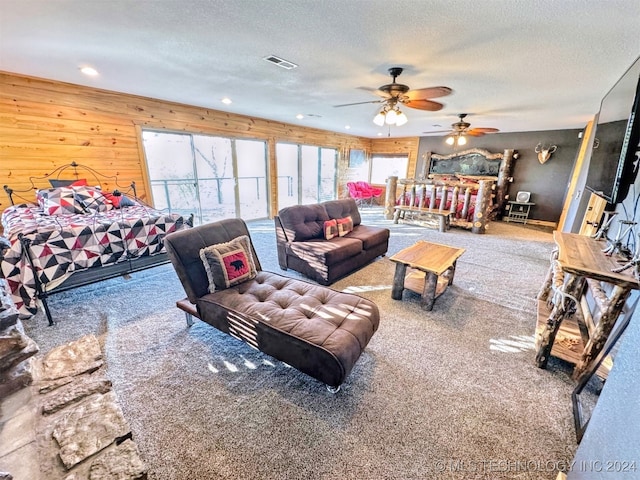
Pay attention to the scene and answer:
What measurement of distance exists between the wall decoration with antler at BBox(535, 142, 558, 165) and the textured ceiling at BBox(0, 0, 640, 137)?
11.0 feet

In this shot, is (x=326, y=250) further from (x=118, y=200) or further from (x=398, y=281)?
(x=118, y=200)

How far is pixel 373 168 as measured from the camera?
994cm

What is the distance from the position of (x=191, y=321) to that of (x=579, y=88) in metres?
4.92

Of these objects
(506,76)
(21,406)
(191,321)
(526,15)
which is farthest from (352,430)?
(506,76)

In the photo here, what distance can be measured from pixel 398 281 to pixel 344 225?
1273 millimetres

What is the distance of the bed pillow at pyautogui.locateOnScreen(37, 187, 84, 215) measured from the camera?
3.01 metres

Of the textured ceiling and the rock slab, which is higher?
the textured ceiling

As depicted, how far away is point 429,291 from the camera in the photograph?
2646 mm

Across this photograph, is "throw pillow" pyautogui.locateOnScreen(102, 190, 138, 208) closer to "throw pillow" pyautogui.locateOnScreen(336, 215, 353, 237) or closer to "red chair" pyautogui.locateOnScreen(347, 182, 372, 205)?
"throw pillow" pyautogui.locateOnScreen(336, 215, 353, 237)

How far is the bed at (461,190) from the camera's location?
582 cm

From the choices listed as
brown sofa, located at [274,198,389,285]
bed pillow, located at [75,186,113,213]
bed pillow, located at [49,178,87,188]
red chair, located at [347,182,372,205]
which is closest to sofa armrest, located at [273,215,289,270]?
brown sofa, located at [274,198,389,285]

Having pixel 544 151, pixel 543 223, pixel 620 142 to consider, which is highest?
pixel 544 151

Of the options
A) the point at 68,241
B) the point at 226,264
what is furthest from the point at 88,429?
the point at 68,241

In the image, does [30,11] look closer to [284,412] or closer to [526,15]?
[284,412]
